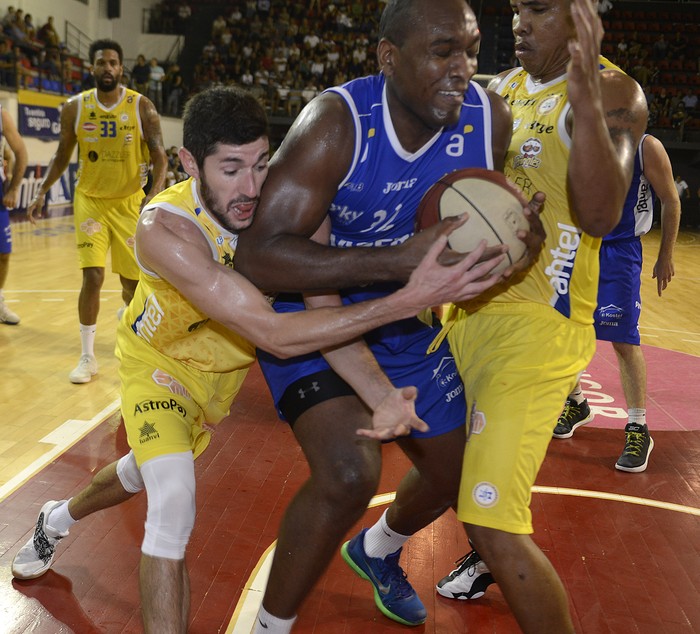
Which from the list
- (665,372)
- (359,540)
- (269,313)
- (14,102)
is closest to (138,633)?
(359,540)

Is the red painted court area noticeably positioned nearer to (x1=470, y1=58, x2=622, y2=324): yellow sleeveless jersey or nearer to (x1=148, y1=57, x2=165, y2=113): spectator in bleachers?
(x1=470, y1=58, x2=622, y2=324): yellow sleeveless jersey

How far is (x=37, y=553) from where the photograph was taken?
320 cm

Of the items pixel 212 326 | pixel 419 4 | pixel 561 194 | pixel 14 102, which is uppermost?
pixel 419 4

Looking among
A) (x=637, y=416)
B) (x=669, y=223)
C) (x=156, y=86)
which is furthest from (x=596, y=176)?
(x=156, y=86)

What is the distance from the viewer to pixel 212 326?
9.75 ft

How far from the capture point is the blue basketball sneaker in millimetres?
3039

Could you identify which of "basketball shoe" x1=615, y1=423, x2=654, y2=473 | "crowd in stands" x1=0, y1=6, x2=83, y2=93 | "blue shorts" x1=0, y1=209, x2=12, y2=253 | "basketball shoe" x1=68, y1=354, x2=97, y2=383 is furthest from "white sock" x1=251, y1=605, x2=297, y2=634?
"crowd in stands" x1=0, y1=6, x2=83, y2=93

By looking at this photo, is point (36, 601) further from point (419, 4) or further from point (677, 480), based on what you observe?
point (677, 480)

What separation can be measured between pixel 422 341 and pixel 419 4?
3.76 ft

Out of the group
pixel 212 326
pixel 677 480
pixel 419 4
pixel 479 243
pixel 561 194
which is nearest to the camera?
pixel 479 243

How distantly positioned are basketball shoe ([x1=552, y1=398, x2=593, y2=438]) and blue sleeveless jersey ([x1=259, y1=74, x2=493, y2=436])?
2.54m

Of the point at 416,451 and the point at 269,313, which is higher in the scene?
the point at 269,313

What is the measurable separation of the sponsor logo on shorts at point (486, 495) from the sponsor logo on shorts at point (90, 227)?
4592 mm

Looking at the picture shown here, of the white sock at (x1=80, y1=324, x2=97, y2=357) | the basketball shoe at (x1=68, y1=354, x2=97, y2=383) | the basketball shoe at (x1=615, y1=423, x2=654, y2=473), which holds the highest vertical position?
the basketball shoe at (x1=615, y1=423, x2=654, y2=473)
